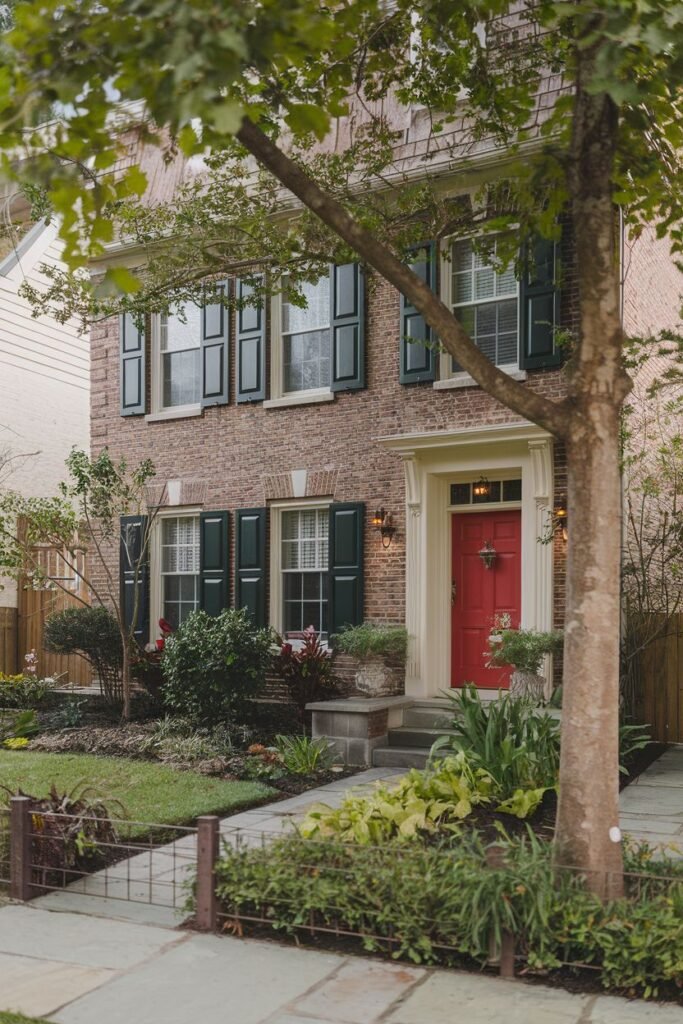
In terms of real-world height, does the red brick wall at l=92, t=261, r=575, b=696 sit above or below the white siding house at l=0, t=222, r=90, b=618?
below

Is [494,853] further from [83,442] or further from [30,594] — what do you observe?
[83,442]

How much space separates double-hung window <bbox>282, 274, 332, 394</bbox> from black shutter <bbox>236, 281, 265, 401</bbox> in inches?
12.8

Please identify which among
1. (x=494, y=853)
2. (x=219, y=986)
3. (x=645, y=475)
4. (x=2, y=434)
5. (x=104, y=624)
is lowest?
(x=219, y=986)

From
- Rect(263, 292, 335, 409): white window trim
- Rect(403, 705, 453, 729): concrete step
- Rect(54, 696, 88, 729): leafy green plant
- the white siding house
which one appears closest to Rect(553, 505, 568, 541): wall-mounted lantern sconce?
Rect(403, 705, 453, 729): concrete step

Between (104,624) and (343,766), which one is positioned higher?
(104,624)

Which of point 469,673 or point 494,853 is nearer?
point 494,853

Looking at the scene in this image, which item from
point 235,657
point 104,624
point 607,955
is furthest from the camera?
point 104,624

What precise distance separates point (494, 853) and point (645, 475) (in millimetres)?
7964

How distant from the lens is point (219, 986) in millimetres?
5242

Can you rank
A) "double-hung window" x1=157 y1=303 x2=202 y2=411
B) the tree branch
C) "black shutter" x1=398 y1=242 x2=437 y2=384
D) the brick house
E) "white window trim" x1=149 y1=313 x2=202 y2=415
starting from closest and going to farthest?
the tree branch → the brick house → "black shutter" x1=398 y1=242 x2=437 y2=384 → "white window trim" x1=149 y1=313 x2=202 y2=415 → "double-hung window" x1=157 y1=303 x2=202 y2=411

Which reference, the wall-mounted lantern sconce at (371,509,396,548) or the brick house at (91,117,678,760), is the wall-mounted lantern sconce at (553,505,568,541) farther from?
the wall-mounted lantern sconce at (371,509,396,548)

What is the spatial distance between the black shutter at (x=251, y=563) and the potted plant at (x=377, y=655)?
5.99 feet

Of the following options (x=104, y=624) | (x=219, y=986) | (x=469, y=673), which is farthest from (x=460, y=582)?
(x=219, y=986)

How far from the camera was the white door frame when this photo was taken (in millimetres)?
11922
